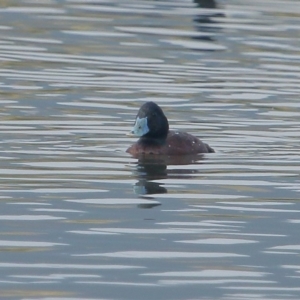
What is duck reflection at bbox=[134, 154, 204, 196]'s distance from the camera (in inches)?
435

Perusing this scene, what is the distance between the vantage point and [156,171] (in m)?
12.3

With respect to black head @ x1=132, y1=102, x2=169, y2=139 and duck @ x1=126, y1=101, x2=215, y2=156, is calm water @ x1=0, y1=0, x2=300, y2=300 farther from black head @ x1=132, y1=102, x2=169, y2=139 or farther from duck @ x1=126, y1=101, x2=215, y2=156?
black head @ x1=132, y1=102, x2=169, y2=139

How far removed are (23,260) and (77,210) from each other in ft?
5.28

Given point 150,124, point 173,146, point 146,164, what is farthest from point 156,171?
point 150,124

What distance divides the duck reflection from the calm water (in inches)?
1.1

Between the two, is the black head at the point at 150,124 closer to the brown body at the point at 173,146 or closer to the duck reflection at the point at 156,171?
the brown body at the point at 173,146

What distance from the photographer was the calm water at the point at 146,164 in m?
8.17

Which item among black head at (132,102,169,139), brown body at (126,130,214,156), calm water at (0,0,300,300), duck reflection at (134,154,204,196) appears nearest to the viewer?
calm water at (0,0,300,300)

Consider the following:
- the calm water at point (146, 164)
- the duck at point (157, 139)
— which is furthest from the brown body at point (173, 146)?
the calm water at point (146, 164)

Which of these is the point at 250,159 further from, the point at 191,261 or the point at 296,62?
the point at 296,62

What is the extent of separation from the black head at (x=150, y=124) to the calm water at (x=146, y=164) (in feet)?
1.24

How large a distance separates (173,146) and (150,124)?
34cm

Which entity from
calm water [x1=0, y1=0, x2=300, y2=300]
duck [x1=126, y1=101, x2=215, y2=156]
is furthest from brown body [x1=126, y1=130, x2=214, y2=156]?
calm water [x1=0, y1=0, x2=300, y2=300]

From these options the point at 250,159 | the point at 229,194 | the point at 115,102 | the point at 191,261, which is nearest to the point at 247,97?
the point at 115,102
